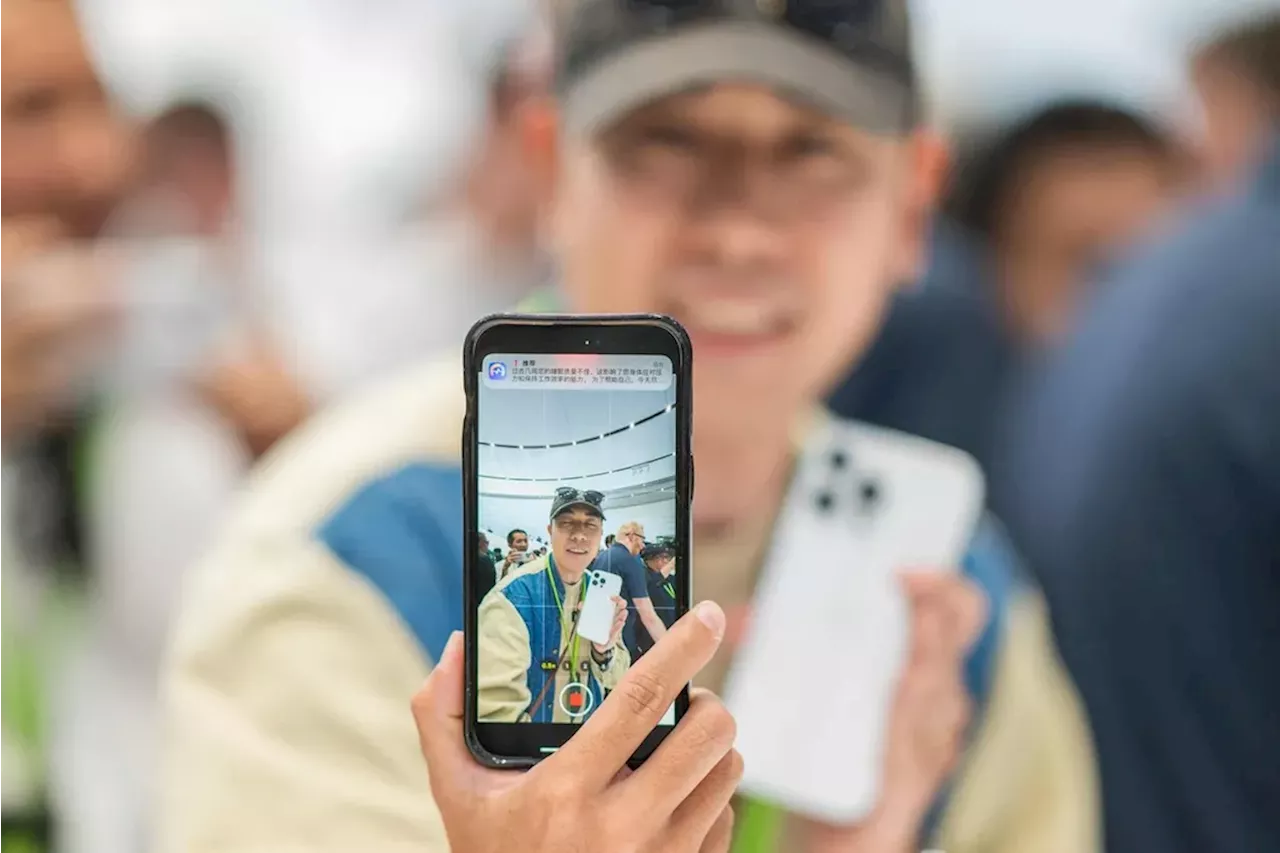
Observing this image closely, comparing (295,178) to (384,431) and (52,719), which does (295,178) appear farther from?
(384,431)

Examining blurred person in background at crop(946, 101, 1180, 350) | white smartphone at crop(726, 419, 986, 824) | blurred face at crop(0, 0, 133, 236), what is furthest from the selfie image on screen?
blurred person in background at crop(946, 101, 1180, 350)

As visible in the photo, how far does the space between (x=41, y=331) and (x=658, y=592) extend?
0.46 m

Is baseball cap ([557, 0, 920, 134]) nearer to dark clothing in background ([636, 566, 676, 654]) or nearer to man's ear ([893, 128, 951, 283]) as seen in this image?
man's ear ([893, 128, 951, 283])

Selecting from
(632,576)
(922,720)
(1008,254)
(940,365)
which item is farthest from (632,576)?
(1008,254)

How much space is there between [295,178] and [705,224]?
3.43 feet

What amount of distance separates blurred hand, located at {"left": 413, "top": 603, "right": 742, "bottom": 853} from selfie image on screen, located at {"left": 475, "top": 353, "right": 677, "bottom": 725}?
0.06 ft

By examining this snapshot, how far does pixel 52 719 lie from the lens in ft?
2.15

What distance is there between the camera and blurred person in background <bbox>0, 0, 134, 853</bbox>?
651mm

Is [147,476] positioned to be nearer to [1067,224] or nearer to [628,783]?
[628,783]

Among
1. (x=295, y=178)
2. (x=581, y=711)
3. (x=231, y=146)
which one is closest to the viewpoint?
(x=581, y=711)

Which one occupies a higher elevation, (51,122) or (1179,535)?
(51,122)

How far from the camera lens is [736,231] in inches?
19.3

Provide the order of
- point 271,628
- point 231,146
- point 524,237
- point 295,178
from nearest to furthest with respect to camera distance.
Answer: point 271,628, point 524,237, point 231,146, point 295,178

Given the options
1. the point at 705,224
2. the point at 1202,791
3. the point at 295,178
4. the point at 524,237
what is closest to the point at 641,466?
the point at 705,224
